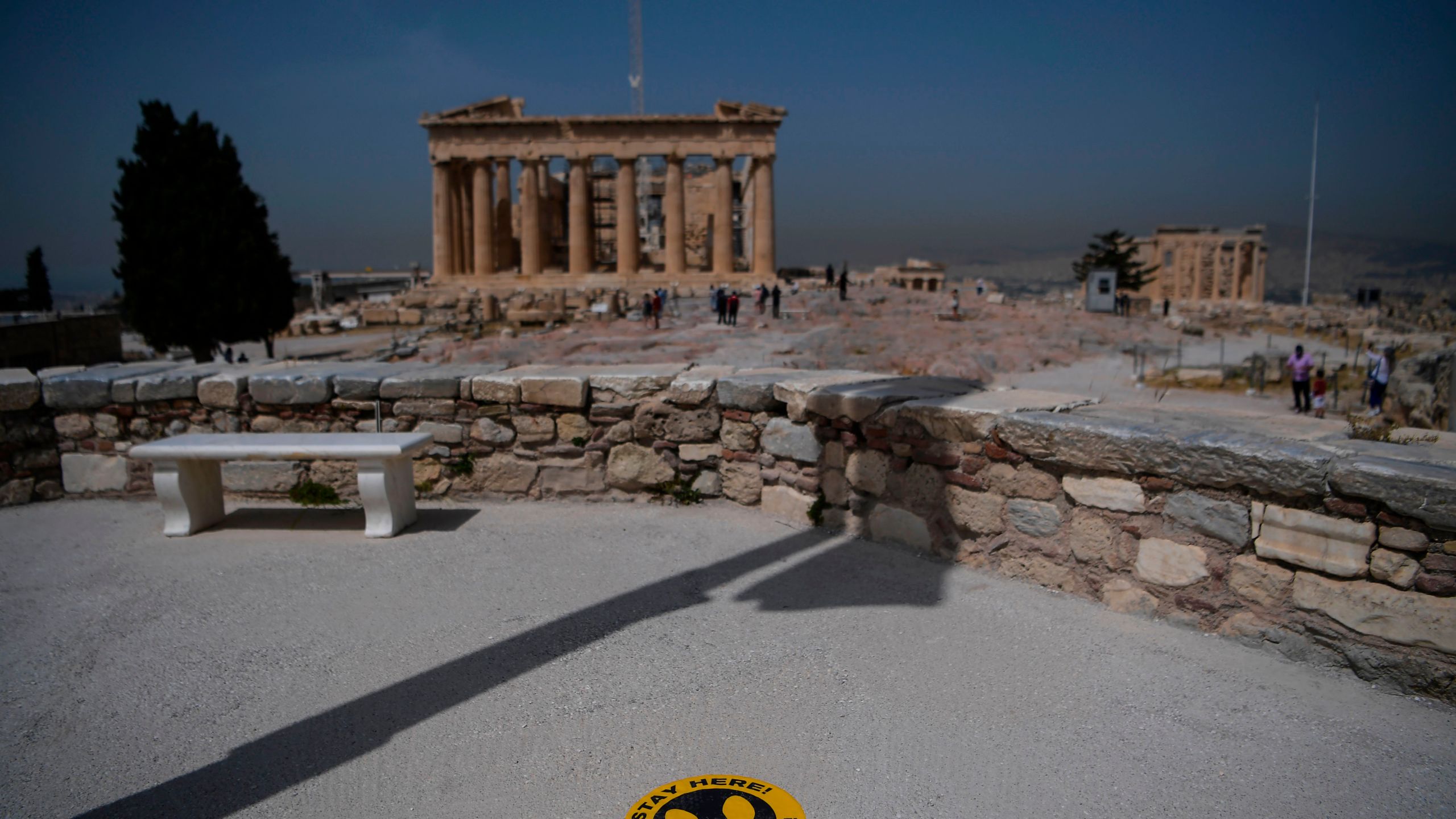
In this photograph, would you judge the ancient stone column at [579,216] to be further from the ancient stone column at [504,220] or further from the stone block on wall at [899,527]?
the stone block on wall at [899,527]

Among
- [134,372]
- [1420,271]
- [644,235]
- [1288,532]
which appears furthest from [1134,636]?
[1420,271]

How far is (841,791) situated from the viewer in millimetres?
2816

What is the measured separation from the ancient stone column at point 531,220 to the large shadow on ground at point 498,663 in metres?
38.4

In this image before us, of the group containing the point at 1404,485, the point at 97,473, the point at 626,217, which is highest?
the point at 626,217

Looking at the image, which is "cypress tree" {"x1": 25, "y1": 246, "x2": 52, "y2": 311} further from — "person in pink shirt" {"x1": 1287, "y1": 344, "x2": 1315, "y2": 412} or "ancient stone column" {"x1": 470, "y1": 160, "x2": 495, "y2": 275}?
"person in pink shirt" {"x1": 1287, "y1": 344, "x2": 1315, "y2": 412}

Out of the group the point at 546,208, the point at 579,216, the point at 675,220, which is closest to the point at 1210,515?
the point at 675,220

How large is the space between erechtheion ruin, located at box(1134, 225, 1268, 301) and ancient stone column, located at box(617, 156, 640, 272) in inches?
1335

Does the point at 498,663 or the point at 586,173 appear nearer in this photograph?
the point at 498,663

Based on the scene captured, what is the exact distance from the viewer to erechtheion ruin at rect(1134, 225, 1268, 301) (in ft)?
184

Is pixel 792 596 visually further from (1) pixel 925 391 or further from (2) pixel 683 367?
(2) pixel 683 367

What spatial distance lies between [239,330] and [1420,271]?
170576 millimetres

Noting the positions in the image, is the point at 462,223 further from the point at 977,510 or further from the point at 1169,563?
the point at 1169,563

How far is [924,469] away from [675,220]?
37.2 metres

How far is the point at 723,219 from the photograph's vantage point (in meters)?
41.1
